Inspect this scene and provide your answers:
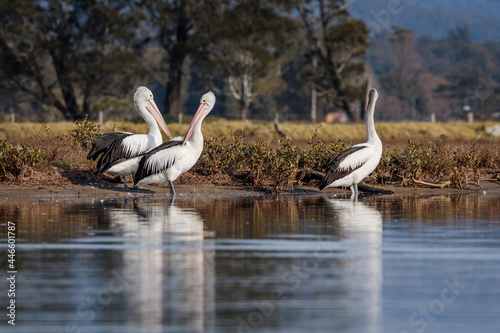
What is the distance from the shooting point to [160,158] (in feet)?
51.0

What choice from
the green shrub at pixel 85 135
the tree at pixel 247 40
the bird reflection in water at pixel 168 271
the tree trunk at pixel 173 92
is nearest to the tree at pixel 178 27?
the tree trunk at pixel 173 92

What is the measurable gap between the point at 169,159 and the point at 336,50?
37.4 metres

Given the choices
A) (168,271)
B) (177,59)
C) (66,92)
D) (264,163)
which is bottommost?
(168,271)

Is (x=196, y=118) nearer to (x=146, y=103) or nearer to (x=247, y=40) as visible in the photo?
(x=146, y=103)

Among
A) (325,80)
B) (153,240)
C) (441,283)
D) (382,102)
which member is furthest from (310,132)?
(382,102)

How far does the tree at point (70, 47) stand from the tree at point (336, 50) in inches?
421

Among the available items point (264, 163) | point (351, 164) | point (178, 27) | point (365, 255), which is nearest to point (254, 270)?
point (365, 255)

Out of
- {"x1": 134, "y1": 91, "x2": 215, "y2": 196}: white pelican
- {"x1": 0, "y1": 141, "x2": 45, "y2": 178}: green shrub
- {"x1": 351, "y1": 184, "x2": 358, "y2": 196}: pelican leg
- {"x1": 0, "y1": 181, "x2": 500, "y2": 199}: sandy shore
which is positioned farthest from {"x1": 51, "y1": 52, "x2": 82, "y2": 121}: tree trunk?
{"x1": 351, "y1": 184, "x2": 358, "y2": 196}: pelican leg

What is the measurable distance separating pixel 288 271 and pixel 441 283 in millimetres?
1367

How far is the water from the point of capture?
6402 mm

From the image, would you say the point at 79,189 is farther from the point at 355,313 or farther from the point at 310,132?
the point at 310,132

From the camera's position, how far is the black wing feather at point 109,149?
1605cm

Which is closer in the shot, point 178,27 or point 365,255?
point 365,255

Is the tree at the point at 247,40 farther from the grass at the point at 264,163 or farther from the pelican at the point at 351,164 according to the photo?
the pelican at the point at 351,164
